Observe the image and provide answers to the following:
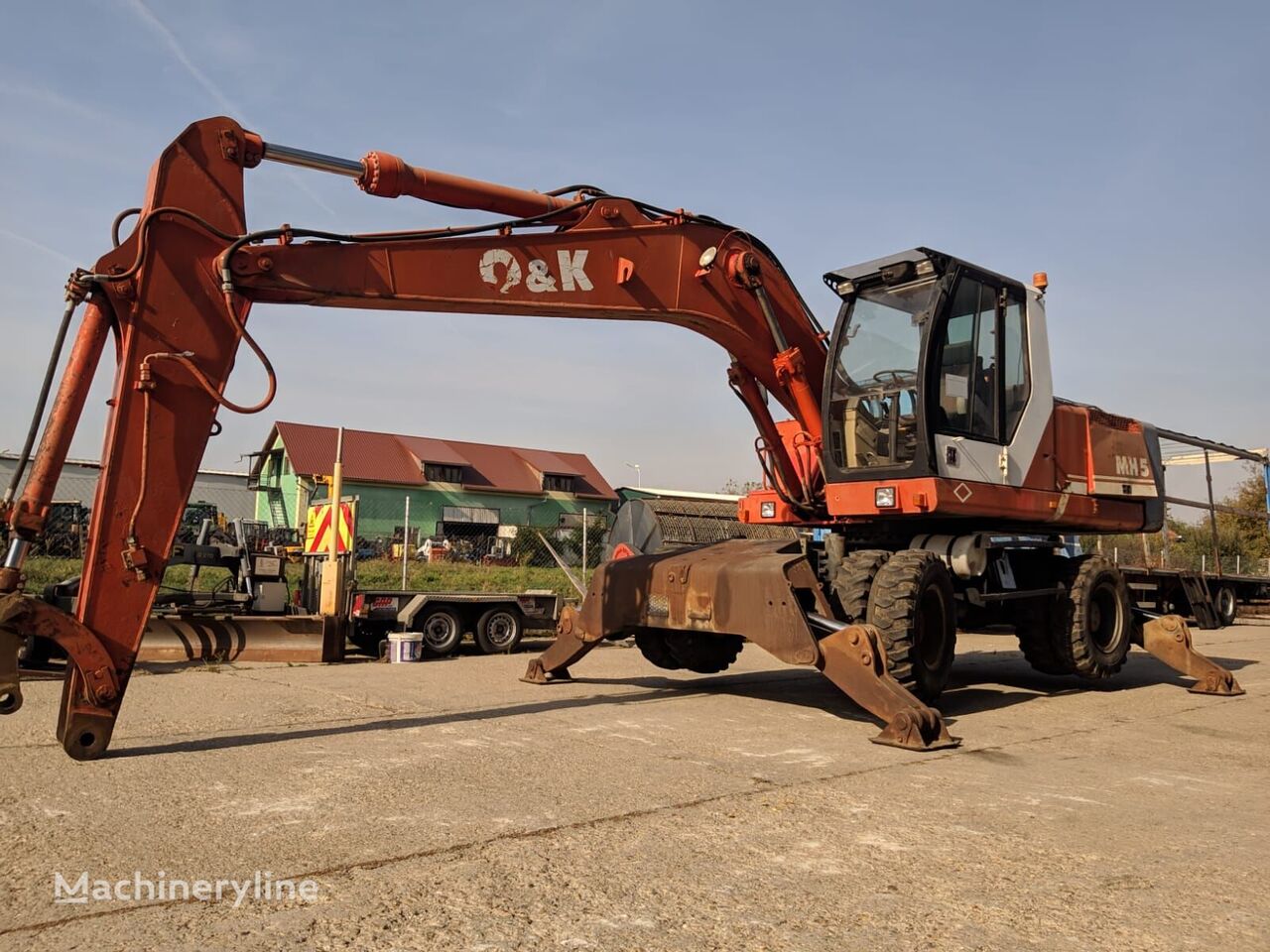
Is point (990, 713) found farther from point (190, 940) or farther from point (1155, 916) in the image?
point (190, 940)

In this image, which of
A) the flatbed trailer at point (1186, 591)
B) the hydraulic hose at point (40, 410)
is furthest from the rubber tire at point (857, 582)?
the flatbed trailer at point (1186, 591)

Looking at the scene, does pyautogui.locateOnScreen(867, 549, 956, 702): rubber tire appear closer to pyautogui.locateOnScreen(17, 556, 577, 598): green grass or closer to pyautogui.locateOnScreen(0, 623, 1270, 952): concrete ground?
pyautogui.locateOnScreen(0, 623, 1270, 952): concrete ground

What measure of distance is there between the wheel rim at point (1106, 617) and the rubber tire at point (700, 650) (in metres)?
3.37

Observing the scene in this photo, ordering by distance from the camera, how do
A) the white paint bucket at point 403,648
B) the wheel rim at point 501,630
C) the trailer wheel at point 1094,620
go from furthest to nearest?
A: the wheel rim at point 501,630
the white paint bucket at point 403,648
the trailer wheel at point 1094,620

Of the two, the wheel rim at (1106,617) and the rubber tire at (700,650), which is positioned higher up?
the wheel rim at (1106,617)

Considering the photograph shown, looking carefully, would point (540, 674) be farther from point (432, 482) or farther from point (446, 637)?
point (432, 482)

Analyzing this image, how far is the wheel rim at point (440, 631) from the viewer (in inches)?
471

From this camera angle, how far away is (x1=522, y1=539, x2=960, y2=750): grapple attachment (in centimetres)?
637

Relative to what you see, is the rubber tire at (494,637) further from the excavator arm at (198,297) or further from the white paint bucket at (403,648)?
the excavator arm at (198,297)

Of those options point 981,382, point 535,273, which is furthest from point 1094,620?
point 535,273

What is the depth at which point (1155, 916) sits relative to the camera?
3260 mm

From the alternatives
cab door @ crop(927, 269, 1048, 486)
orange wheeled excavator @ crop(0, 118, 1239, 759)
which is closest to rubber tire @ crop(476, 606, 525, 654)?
orange wheeled excavator @ crop(0, 118, 1239, 759)

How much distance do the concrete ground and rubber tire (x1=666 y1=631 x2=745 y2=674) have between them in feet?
5.08

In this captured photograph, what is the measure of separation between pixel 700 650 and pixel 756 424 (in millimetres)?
2213
